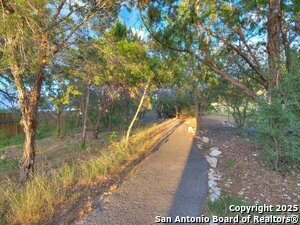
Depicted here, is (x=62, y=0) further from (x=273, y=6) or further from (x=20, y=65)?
(x=273, y=6)

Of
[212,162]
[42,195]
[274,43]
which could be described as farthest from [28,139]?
[274,43]

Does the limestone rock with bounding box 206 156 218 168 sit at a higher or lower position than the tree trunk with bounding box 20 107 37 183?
lower

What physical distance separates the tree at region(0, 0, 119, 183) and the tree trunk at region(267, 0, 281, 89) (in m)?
3.74

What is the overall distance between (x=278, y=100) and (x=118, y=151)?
421 cm

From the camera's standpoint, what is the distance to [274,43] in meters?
5.61

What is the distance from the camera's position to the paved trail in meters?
3.19

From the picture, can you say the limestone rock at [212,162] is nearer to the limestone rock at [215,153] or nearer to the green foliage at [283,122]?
the limestone rock at [215,153]

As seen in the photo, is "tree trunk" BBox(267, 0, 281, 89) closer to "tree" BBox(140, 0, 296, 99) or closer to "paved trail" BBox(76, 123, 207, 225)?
"tree" BBox(140, 0, 296, 99)

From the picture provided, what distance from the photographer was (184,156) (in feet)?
21.3

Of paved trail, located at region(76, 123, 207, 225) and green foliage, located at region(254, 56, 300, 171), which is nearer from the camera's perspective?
paved trail, located at region(76, 123, 207, 225)

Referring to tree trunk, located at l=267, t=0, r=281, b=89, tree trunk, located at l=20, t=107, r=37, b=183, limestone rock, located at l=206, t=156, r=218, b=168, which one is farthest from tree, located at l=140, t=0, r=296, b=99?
tree trunk, located at l=20, t=107, r=37, b=183

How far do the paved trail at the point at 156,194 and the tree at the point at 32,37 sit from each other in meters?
2.16

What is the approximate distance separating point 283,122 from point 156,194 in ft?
10.2

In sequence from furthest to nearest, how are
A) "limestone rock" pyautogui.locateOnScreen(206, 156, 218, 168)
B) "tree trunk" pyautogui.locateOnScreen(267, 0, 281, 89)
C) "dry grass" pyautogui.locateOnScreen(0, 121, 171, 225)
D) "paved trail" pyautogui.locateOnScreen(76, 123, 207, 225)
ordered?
"limestone rock" pyautogui.locateOnScreen(206, 156, 218, 168), "tree trunk" pyautogui.locateOnScreen(267, 0, 281, 89), "paved trail" pyautogui.locateOnScreen(76, 123, 207, 225), "dry grass" pyautogui.locateOnScreen(0, 121, 171, 225)
